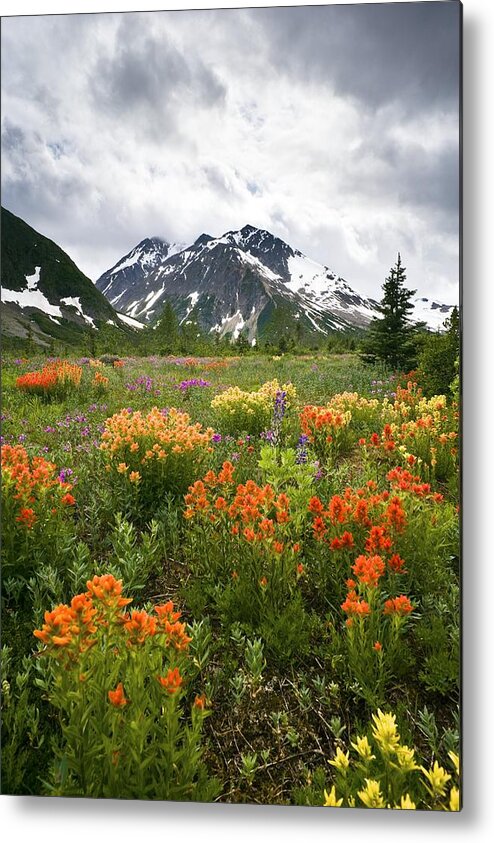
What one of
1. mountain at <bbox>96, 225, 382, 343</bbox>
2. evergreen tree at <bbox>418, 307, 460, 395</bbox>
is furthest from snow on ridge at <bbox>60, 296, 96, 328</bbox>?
evergreen tree at <bbox>418, 307, 460, 395</bbox>

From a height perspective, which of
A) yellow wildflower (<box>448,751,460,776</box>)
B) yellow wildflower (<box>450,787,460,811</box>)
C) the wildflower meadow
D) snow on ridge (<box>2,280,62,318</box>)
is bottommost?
yellow wildflower (<box>450,787,460,811</box>)

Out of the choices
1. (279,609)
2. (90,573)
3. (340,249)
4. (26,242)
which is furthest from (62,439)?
(340,249)

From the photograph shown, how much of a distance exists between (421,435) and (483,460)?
37cm

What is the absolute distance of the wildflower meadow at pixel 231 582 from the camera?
2203mm

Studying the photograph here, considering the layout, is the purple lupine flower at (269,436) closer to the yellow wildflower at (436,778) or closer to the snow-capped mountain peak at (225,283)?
the snow-capped mountain peak at (225,283)

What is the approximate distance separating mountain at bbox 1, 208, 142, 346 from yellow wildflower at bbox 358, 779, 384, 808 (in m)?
2.62

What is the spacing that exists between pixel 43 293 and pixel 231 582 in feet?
6.44

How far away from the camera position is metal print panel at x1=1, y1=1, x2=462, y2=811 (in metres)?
2.40

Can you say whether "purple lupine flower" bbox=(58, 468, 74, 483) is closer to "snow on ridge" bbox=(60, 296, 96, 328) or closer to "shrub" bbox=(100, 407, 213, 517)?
"shrub" bbox=(100, 407, 213, 517)

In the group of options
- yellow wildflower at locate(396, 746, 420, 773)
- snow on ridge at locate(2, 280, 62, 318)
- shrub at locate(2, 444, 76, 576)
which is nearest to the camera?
yellow wildflower at locate(396, 746, 420, 773)

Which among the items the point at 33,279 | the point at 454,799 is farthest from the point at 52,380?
the point at 454,799

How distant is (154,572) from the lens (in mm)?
2756

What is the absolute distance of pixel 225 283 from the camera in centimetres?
321

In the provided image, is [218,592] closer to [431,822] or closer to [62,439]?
[62,439]
